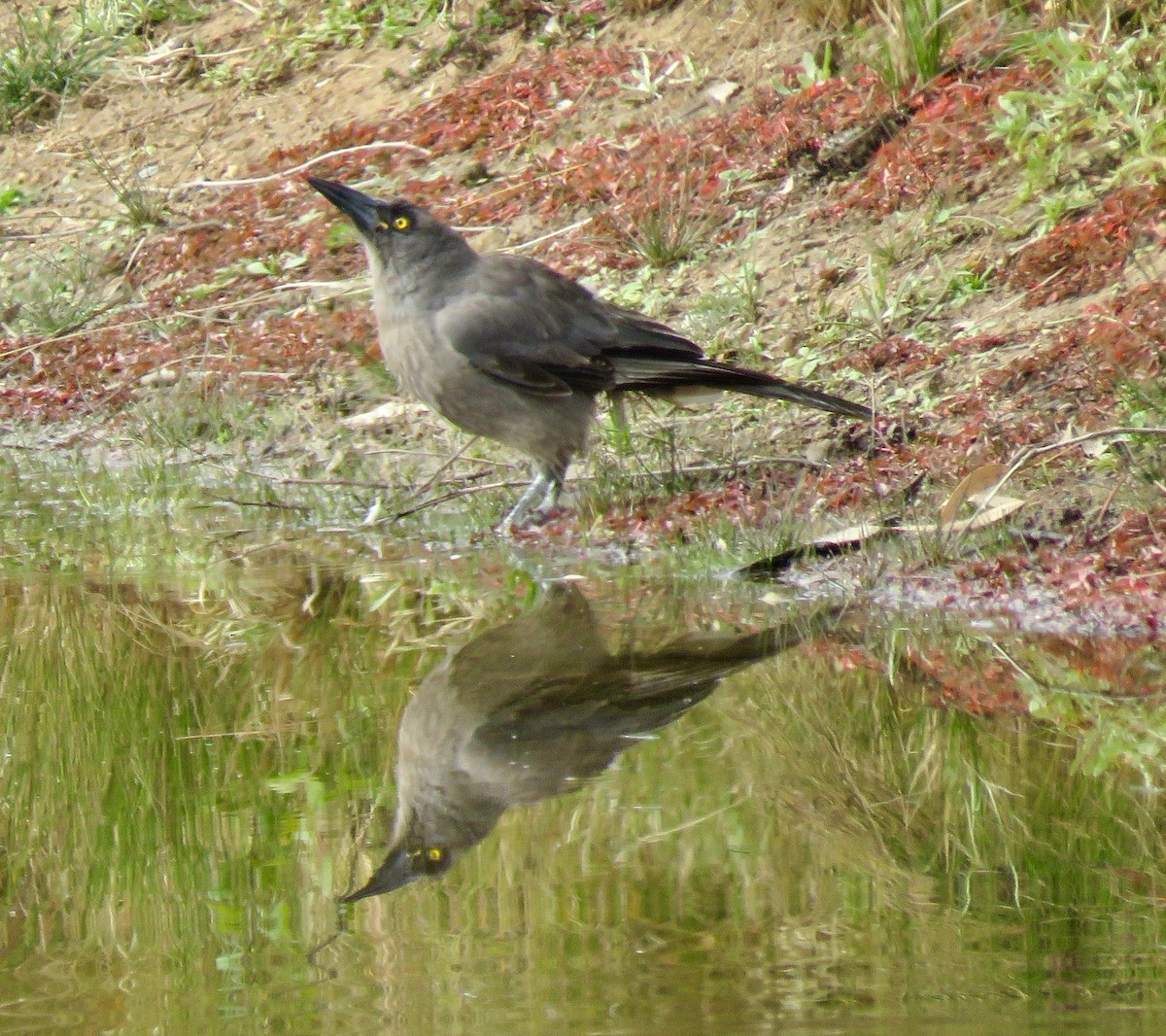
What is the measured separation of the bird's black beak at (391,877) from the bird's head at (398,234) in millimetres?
3796

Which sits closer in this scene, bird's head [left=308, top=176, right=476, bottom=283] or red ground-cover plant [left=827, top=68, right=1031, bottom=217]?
bird's head [left=308, top=176, right=476, bottom=283]

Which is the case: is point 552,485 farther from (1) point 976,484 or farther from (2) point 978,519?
(2) point 978,519

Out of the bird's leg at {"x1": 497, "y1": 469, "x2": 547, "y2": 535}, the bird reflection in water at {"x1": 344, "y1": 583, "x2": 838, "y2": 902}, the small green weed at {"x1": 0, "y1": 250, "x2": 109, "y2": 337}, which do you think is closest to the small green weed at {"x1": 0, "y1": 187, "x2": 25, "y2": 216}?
the small green weed at {"x1": 0, "y1": 250, "x2": 109, "y2": 337}

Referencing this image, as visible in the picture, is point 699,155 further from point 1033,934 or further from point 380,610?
point 1033,934

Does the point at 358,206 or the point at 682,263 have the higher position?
the point at 358,206

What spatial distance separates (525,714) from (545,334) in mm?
2716

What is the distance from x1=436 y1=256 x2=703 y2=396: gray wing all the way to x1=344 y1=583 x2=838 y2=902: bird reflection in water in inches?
61.5

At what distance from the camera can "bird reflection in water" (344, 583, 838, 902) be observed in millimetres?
3271

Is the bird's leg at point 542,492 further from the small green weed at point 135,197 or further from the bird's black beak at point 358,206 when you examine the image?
the small green weed at point 135,197

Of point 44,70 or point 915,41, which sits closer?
point 915,41

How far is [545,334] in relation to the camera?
6.43 m

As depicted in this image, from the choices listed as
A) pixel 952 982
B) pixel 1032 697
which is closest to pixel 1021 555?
pixel 1032 697

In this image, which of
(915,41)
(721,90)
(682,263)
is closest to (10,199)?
(721,90)

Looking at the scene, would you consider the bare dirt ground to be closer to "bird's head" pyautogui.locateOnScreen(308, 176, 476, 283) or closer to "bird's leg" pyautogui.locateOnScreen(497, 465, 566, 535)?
"bird's leg" pyautogui.locateOnScreen(497, 465, 566, 535)
